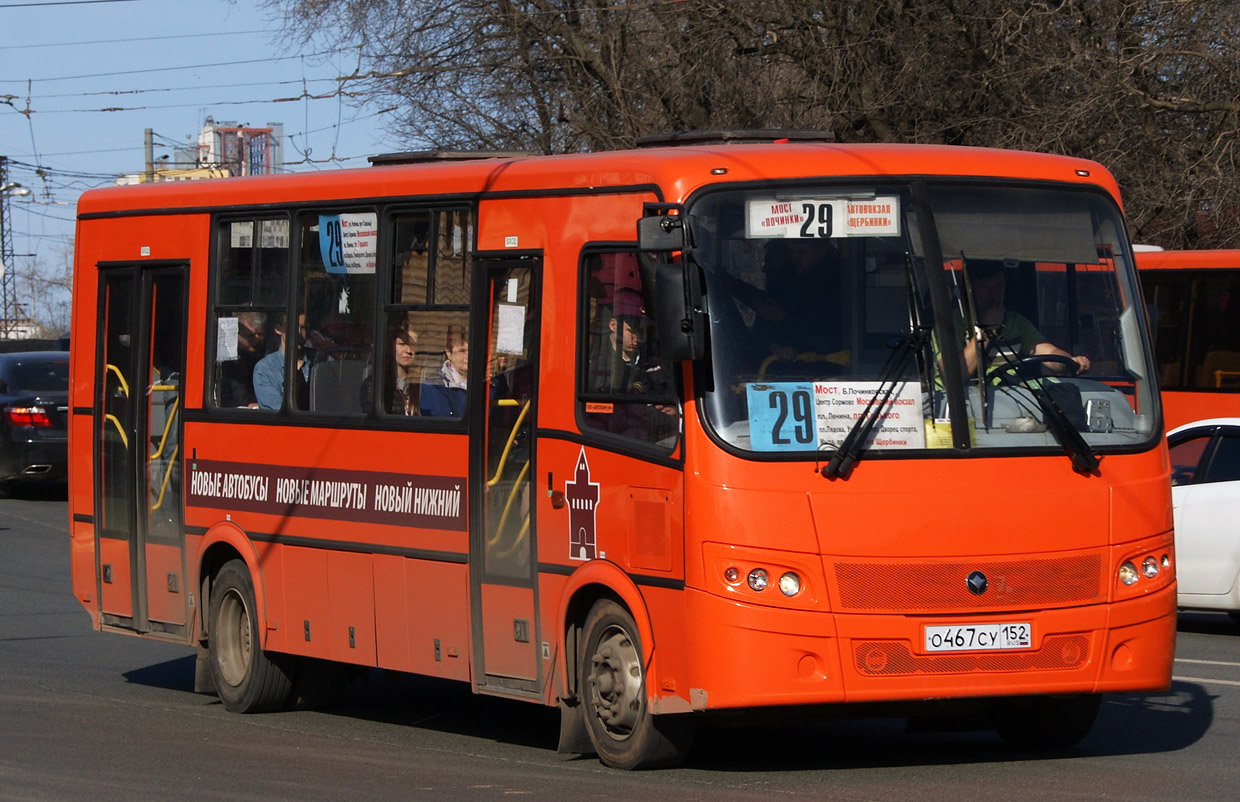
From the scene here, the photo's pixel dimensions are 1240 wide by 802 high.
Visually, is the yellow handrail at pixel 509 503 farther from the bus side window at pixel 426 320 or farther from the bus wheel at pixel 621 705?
the bus wheel at pixel 621 705

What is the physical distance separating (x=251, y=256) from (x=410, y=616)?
269 cm

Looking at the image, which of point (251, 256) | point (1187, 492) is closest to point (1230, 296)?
point (1187, 492)

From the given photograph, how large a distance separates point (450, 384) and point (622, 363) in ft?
4.73

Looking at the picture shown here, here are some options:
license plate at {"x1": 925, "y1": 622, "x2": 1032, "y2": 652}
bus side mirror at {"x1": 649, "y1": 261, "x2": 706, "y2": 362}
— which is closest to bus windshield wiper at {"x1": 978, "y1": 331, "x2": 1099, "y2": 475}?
license plate at {"x1": 925, "y1": 622, "x2": 1032, "y2": 652}

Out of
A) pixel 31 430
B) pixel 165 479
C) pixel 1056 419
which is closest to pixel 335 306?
pixel 165 479

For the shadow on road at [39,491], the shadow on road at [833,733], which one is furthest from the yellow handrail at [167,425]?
the shadow on road at [39,491]

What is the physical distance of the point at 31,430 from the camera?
2456 cm

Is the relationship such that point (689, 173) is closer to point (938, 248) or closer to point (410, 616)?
point (938, 248)

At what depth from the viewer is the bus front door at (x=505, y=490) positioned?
350 inches

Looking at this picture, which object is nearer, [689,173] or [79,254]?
[689,173]

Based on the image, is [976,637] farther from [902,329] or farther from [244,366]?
[244,366]

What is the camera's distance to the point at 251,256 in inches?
439

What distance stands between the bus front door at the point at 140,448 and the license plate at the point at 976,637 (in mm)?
5488

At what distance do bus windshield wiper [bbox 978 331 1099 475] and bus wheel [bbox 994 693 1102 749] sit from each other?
4.32 feet
